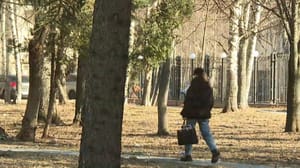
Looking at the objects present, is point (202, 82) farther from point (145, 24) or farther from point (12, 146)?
point (145, 24)

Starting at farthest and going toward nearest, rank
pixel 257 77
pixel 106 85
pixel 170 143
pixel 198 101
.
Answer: pixel 257 77
pixel 170 143
pixel 198 101
pixel 106 85

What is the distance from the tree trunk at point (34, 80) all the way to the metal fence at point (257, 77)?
22.8m

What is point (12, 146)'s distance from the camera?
1605cm

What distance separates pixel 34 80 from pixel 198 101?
20.1 feet

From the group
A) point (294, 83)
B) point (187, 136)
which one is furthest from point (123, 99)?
point (294, 83)

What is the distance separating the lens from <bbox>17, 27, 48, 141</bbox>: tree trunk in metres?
17.1

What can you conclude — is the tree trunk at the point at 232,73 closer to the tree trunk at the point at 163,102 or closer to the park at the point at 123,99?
the park at the point at 123,99

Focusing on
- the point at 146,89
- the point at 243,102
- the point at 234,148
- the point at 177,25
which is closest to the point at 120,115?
the point at 234,148

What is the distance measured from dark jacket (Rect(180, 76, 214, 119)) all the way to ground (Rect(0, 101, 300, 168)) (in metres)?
1.09

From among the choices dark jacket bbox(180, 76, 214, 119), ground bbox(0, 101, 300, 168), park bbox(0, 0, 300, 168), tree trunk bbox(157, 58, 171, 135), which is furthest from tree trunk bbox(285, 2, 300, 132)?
dark jacket bbox(180, 76, 214, 119)

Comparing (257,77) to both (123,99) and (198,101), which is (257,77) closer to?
(198,101)

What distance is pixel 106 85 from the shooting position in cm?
744

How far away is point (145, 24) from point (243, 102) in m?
12.5

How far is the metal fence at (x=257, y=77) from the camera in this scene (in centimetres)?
4044
